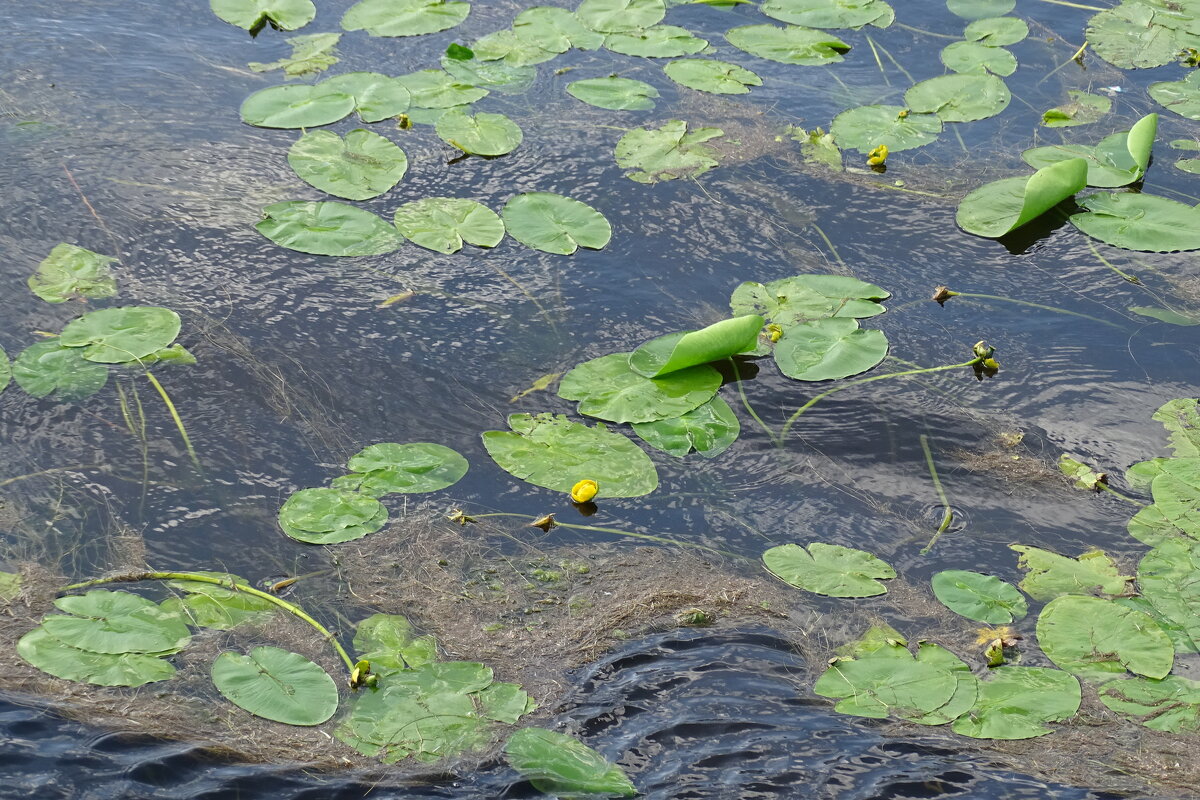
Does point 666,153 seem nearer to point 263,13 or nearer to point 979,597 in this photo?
point 263,13

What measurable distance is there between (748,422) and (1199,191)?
2.11 meters

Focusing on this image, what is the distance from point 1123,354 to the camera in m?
3.23

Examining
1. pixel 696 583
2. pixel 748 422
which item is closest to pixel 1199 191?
pixel 748 422

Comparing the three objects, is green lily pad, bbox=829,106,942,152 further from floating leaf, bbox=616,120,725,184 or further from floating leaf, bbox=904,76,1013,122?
floating leaf, bbox=616,120,725,184

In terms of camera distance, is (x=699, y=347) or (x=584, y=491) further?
(x=699, y=347)

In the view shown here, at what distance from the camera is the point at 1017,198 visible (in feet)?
12.1

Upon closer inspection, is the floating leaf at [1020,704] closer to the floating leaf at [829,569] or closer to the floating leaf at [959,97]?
the floating leaf at [829,569]

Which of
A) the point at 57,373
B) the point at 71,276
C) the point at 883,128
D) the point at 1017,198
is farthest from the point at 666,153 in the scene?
the point at 57,373

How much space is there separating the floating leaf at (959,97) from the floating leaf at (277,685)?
314 centimetres

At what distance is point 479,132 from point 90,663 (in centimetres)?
239

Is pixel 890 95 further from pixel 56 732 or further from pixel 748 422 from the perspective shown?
pixel 56 732

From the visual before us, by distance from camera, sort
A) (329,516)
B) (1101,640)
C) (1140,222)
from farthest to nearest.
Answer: (1140,222) → (329,516) → (1101,640)

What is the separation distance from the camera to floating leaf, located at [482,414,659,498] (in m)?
2.79

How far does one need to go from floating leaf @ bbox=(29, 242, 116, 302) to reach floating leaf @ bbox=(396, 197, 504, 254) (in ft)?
3.05
